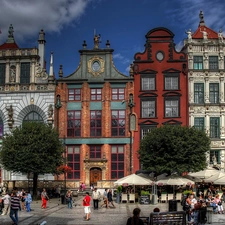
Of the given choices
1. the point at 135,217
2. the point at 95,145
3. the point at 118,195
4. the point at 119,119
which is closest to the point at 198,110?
the point at 119,119

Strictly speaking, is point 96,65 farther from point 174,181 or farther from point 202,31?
point 174,181

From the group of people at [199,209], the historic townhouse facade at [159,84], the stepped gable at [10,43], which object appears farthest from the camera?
the stepped gable at [10,43]

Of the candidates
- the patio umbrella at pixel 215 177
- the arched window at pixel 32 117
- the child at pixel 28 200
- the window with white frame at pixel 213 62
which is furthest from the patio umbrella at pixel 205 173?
the arched window at pixel 32 117

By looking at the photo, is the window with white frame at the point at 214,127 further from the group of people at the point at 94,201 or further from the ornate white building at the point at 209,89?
the group of people at the point at 94,201

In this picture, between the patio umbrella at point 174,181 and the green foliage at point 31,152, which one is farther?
the green foliage at point 31,152

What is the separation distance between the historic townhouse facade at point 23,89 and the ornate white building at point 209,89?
1551 cm

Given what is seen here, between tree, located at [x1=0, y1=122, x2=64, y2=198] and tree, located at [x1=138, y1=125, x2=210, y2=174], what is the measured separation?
8.15 metres

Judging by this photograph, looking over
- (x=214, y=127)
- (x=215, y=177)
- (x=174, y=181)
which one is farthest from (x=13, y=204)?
(x=214, y=127)

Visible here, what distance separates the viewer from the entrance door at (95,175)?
4684 cm

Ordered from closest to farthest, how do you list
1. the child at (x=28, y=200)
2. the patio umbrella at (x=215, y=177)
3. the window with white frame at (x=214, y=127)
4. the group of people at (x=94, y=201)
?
1. the group of people at (x=94, y=201)
2. the child at (x=28, y=200)
3. the patio umbrella at (x=215, y=177)
4. the window with white frame at (x=214, y=127)

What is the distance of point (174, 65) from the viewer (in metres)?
48.0

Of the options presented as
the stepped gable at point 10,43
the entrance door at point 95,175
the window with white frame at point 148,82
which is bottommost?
the entrance door at point 95,175

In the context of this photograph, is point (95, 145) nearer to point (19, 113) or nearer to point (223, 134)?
point (19, 113)

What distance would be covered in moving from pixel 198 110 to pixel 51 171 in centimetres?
1771
